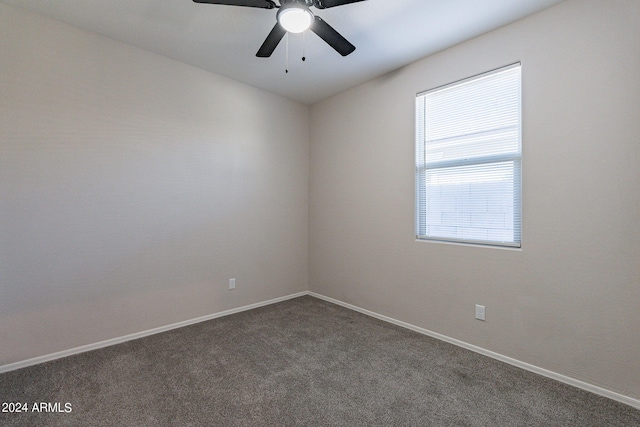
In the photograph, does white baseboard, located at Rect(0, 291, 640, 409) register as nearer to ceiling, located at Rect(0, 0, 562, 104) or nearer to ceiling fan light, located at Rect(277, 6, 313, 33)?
ceiling, located at Rect(0, 0, 562, 104)

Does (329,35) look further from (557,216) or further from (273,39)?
(557,216)

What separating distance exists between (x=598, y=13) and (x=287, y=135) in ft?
10.0

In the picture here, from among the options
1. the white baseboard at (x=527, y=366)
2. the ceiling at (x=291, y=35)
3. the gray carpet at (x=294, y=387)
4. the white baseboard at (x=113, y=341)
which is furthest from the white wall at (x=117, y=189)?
the white baseboard at (x=527, y=366)

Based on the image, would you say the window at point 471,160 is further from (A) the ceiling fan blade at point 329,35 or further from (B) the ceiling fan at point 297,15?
(B) the ceiling fan at point 297,15

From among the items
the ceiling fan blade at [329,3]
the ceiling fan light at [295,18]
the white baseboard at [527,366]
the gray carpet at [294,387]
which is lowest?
the gray carpet at [294,387]

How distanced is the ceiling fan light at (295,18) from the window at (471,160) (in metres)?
1.57

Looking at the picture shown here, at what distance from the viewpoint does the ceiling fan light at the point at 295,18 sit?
65.1 inches

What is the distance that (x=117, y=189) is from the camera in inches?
102

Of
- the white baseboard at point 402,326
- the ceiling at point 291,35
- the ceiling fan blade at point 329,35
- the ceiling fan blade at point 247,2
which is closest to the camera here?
the ceiling fan blade at point 247,2

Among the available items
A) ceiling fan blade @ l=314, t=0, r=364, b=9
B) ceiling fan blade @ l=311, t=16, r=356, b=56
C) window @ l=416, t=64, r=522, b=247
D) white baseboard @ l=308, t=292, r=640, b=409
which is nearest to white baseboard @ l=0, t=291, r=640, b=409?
white baseboard @ l=308, t=292, r=640, b=409

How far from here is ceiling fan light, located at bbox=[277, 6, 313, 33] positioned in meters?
1.65

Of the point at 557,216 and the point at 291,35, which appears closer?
the point at 557,216

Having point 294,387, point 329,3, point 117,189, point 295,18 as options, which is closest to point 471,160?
point 329,3

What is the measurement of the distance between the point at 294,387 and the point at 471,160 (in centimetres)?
232
